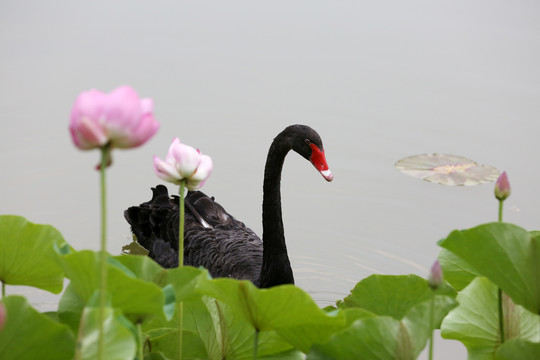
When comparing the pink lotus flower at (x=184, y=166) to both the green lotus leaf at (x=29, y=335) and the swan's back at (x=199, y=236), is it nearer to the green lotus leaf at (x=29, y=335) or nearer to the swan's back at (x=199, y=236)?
the green lotus leaf at (x=29, y=335)

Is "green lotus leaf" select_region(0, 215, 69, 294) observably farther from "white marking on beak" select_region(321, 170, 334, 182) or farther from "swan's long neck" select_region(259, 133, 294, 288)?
"swan's long neck" select_region(259, 133, 294, 288)

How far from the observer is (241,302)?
4.22 feet

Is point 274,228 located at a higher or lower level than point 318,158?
lower

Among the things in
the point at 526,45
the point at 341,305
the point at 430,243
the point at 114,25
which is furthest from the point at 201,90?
the point at 341,305

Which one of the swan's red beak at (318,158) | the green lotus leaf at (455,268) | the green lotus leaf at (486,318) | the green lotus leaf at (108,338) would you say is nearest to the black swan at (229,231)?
the swan's red beak at (318,158)

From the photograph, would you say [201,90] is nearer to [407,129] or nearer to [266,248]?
[407,129]

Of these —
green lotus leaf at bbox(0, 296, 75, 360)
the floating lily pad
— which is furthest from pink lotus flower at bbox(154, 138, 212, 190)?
the floating lily pad

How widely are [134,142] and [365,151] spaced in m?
3.39

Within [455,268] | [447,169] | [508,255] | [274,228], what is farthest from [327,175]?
[447,169]

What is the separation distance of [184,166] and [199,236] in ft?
5.84

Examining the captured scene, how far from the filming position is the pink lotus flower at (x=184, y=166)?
144cm

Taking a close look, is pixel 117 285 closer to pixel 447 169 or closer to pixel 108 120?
pixel 108 120

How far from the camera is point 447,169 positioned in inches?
150

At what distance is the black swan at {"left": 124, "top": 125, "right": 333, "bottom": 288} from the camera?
275 cm
